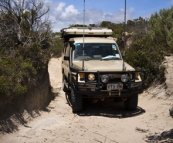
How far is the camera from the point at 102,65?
7691 mm

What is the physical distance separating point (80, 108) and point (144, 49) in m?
4.56

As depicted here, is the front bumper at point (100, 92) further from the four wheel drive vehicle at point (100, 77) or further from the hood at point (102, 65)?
the hood at point (102, 65)

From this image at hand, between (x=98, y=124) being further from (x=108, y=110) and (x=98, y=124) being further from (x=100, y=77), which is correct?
(x=108, y=110)

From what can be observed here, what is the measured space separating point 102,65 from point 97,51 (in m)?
1.11

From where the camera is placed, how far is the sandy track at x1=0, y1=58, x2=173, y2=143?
5.80 m

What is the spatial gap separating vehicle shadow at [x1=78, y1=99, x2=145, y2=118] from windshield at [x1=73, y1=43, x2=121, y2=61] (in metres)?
1.39

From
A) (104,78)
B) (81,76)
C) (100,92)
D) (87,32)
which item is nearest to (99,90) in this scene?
(100,92)

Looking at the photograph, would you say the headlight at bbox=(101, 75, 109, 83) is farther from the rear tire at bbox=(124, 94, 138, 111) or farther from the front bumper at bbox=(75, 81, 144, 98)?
the rear tire at bbox=(124, 94, 138, 111)

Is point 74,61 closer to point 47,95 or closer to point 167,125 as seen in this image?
point 47,95

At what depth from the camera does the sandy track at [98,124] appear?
19.0ft

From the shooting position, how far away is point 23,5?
10891 millimetres

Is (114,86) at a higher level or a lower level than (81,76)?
lower

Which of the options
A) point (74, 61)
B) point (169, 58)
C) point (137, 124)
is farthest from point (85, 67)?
point (169, 58)

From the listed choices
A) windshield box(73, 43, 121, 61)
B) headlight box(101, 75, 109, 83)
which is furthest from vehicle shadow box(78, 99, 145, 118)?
windshield box(73, 43, 121, 61)
